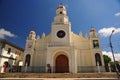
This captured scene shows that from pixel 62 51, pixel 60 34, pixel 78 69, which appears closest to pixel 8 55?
pixel 60 34

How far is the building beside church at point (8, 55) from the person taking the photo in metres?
22.4

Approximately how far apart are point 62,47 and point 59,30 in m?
4.26

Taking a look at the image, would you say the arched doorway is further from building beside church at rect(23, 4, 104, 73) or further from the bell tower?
the bell tower

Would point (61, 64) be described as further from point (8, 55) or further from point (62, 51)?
point (8, 55)

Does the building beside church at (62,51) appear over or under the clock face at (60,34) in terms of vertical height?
under

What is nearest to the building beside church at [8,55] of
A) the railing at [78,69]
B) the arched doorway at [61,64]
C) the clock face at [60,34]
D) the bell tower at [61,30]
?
the railing at [78,69]

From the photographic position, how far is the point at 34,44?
23.0 meters

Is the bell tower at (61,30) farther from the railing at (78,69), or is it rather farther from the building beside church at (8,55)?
the building beside church at (8,55)

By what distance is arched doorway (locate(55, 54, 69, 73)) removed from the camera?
1988cm

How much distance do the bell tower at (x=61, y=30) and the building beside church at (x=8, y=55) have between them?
10.4m

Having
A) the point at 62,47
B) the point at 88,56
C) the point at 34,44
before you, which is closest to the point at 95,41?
the point at 88,56

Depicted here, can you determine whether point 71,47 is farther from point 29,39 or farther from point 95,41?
point 29,39

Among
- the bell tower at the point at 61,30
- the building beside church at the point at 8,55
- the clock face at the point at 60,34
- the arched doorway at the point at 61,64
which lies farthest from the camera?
the building beside church at the point at 8,55

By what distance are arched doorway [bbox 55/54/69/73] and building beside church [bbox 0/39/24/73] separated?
30.7 feet
